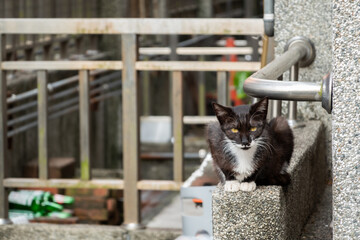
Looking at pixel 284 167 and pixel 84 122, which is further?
pixel 84 122

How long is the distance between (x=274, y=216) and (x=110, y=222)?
3565mm

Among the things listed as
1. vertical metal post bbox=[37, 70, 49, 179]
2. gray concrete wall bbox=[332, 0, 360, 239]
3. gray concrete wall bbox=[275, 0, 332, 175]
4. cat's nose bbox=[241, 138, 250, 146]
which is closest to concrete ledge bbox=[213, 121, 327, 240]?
cat's nose bbox=[241, 138, 250, 146]

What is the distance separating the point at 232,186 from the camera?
2.48 metres

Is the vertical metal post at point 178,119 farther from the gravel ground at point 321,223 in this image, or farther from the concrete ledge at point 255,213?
the concrete ledge at point 255,213

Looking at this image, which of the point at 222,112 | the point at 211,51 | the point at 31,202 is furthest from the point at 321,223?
the point at 211,51

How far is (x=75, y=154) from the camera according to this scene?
8.25 metres

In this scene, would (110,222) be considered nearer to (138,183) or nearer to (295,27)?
(138,183)

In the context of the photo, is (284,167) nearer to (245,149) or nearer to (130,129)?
(245,149)

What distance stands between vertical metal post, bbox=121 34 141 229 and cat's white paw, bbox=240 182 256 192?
184 centimetres

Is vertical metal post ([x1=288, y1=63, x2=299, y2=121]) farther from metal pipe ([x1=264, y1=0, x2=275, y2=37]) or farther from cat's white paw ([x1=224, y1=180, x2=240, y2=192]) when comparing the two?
cat's white paw ([x1=224, y1=180, x2=240, y2=192])

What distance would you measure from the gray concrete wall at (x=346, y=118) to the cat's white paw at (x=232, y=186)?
449 mm

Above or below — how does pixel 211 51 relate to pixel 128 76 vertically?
below

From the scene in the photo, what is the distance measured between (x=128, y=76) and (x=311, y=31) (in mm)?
1062

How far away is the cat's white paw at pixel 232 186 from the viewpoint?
2.48m
